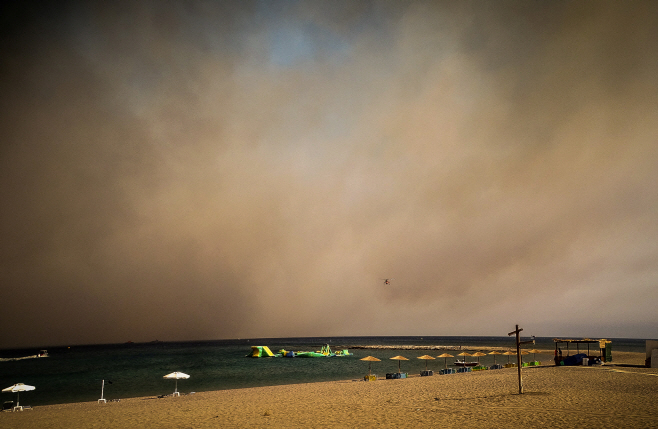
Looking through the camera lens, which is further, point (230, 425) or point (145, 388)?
point (145, 388)

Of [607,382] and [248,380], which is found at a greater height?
[607,382]

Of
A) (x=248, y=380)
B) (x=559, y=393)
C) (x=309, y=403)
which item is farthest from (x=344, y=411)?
(x=248, y=380)

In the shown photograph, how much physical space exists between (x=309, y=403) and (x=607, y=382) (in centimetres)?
1916

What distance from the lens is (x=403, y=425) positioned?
13867 mm

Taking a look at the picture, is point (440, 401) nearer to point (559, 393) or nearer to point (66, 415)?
point (559, 393)

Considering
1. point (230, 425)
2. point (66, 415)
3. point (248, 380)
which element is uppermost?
point (230, 425)

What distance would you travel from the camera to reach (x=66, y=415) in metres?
20.2

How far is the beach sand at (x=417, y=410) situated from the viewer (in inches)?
560

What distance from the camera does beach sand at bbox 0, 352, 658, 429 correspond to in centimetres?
1423

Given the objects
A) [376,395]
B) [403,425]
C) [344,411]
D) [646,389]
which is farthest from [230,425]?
[646,389]

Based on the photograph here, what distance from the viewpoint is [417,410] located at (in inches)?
663

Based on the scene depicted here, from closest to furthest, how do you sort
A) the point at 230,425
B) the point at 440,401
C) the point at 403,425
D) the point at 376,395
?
the point at 403,425
the point at 230,425
the point at 440,401
the point at 376,395

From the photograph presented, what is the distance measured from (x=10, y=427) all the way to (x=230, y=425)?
1082cm

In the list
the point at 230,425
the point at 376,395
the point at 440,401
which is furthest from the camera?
the point at 376,395
